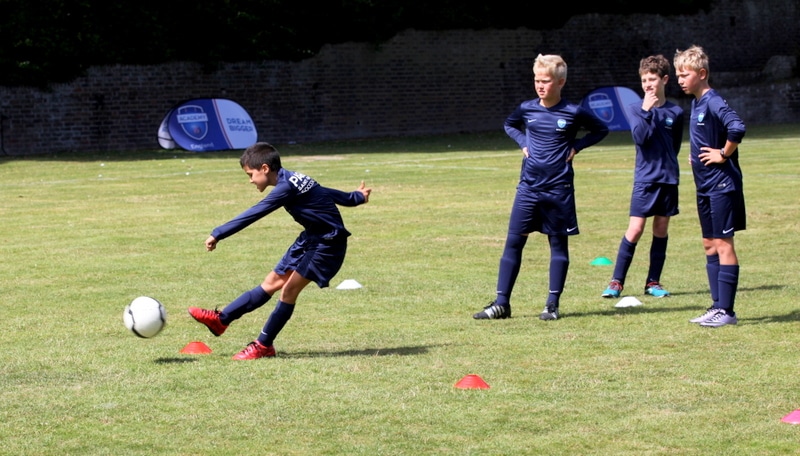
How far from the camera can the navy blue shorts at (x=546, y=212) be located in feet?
29.6

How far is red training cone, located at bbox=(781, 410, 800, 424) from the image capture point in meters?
5.72

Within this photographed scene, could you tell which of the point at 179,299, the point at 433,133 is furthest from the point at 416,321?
the point at 433,133

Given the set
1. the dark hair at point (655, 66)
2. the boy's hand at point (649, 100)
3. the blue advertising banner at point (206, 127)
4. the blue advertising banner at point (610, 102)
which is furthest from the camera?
the blue advertising banner at point (610, 102)

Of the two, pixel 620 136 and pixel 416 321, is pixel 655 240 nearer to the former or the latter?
pixel 416 321

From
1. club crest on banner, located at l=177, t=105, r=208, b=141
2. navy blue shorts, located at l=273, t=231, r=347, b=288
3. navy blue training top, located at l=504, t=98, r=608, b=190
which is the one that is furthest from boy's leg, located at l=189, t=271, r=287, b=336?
club crest on banner, located at l=177, t=105, r=208, b=141

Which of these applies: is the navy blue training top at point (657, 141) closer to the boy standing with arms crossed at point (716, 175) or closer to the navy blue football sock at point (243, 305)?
the boy standing with arms crossed at point (716, 175)

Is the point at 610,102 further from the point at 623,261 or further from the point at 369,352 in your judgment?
the point at 369,352

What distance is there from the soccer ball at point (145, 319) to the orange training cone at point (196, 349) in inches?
8.4

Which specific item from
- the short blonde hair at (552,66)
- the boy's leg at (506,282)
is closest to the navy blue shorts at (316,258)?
the boy's leg at (506,282)

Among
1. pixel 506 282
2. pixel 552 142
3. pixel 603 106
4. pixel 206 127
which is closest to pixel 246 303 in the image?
pixel 506 282

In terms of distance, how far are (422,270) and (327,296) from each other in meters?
1.62

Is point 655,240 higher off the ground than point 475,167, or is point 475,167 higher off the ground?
point 655,240

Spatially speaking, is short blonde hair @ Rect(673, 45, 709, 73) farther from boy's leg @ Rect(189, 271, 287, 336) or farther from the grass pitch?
boy's leg @ Rect(189, 271, 287, 336)

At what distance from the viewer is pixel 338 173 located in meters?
23.7
